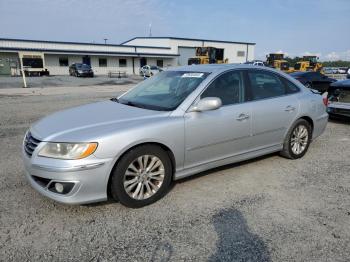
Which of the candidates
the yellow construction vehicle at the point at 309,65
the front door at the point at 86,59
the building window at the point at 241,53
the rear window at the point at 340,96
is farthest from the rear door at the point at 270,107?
the building window at the point at 241,53

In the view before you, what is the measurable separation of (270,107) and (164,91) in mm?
1537

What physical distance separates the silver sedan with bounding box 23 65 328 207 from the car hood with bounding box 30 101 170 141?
0.01 metres

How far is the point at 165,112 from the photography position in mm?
3508

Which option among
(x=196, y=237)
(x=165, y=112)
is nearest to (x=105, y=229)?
(x=196, y=237)

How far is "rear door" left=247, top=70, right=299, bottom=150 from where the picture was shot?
4.21 m

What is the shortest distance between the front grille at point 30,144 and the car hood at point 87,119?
5 cm

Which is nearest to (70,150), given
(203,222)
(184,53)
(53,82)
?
(203,222)

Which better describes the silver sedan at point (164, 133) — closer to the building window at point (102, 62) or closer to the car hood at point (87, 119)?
the car hood at point (87, 119)

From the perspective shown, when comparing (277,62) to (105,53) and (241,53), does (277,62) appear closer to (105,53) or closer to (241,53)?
(105,53)

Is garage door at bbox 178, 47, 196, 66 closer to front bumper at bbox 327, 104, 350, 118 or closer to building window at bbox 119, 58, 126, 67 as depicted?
building window at bbox 119, 58, 126, 67

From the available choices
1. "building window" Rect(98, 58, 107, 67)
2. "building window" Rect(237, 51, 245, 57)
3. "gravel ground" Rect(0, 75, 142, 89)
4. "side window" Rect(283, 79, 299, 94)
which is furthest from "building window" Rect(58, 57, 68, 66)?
"side window" Rect(283, 79, 299, 94)

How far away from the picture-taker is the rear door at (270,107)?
4215 millimetres

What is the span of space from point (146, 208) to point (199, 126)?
112 cm

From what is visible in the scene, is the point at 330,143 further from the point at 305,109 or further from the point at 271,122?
the point at 271,122
